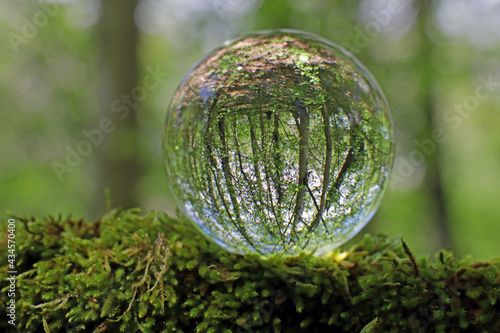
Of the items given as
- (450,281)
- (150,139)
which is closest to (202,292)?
(450,281)

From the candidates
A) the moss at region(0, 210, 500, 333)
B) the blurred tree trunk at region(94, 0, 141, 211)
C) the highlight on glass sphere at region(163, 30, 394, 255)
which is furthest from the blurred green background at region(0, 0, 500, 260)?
the highlight on glass sphere at region(163, 30, 394, 255)

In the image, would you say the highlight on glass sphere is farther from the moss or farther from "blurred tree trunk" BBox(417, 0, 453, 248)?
"blurred tree trunk" BBox(417, 0, 453, 248)

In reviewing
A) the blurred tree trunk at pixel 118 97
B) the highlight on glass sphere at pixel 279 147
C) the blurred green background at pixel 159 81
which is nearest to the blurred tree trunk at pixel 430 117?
the blurred green background at pixel 159 81

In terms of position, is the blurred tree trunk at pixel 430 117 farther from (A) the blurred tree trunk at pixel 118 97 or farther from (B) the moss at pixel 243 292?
(B) the moss at pixel 243 292

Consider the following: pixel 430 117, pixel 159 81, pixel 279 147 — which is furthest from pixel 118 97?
pixel 430 117

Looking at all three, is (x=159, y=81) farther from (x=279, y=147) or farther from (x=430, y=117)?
(x=279, y=147)

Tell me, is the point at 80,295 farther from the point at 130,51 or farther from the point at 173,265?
the point at 130,51
